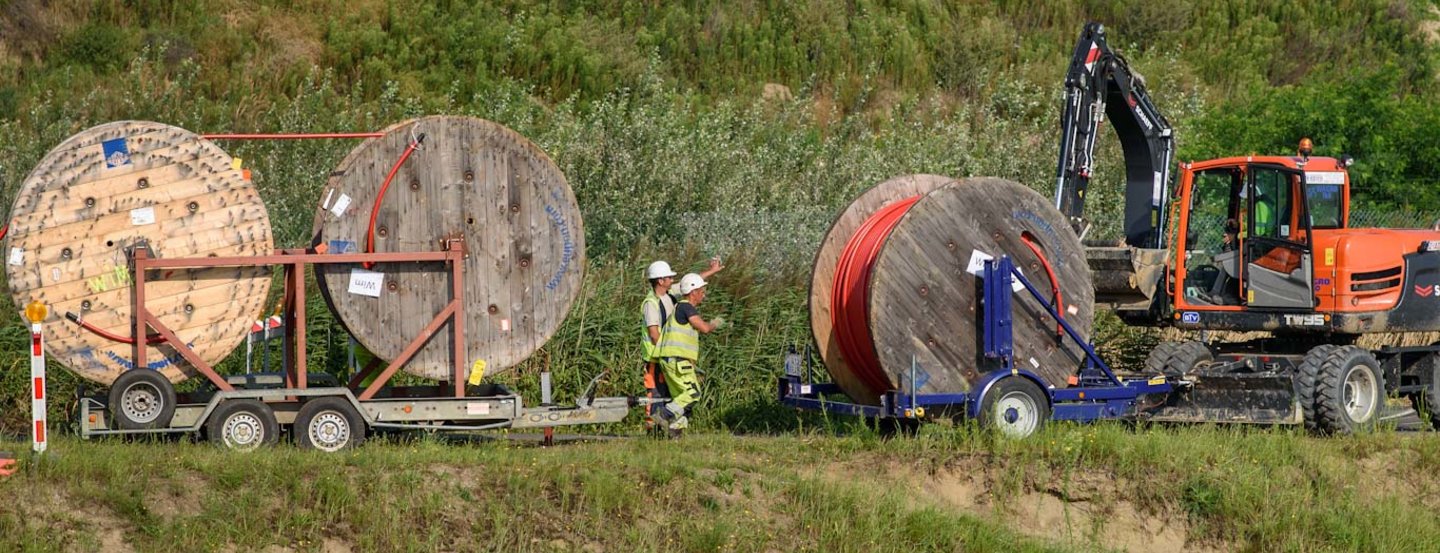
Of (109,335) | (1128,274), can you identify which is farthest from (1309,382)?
(109,335)

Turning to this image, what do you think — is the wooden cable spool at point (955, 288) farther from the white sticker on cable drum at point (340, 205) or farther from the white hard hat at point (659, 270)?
the white sticker on cable drum at point (340, 205)

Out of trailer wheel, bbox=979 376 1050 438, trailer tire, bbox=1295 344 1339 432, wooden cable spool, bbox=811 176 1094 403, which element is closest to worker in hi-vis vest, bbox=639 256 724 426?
wooden cable spool, bbox=811 176 1094 403

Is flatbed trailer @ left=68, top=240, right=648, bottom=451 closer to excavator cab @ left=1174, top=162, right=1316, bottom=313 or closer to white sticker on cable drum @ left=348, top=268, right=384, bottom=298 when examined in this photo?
white sticker on cable drum @ left=348, top=268, right=384, bottom=298

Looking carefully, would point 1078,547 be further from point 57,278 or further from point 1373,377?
point 57,278

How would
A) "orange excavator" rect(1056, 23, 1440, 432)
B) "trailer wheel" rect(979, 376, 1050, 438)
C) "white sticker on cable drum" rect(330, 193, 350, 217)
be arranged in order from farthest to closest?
"orange excavator" rect(1056, 23, 1440, 432) → "trailer wheel" rect(979, 376, 1050, 438) → "white sticker on cable drum" rect(330, 193, 350, 217)

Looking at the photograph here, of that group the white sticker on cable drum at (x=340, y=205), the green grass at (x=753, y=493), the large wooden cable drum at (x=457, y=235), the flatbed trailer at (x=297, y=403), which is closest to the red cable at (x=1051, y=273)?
the green grass at (x=753, y=493)

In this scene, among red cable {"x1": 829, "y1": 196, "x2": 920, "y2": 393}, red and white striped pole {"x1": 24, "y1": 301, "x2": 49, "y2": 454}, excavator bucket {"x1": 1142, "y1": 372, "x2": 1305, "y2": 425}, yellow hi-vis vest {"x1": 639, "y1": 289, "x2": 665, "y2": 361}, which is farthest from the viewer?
excavator bucket {"x1": 1142, "y1": 372, "x2": 1305, "y2": 425}

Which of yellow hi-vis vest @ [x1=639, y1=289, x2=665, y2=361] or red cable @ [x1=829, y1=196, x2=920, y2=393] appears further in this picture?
yellow hi-vis vest @ [x1=639, y1=289, x2=665, y2=361]

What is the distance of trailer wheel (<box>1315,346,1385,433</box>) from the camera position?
14367 mm

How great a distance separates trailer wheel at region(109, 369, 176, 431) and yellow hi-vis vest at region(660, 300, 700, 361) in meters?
3.86

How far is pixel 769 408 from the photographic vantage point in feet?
53.3

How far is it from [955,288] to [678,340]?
2.29 m

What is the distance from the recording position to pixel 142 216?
40.9ft

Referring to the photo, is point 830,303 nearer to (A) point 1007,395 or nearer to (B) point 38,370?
(A) point 1007,395
